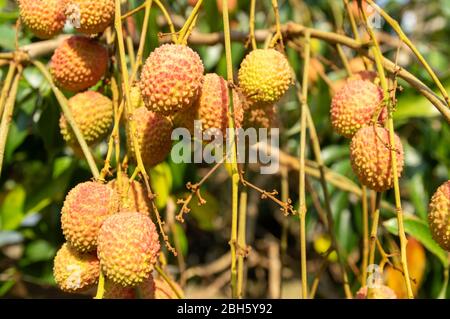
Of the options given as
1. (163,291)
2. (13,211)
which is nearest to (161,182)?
(13,211)

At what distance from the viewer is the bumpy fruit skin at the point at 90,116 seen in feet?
2.96

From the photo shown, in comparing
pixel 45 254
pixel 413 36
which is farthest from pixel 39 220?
pixel 413 36

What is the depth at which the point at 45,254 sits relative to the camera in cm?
151

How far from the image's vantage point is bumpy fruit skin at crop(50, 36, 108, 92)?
91 cm

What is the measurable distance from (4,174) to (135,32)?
0.41 m

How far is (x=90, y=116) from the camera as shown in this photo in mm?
904

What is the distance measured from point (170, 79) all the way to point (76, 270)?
244 millimetres

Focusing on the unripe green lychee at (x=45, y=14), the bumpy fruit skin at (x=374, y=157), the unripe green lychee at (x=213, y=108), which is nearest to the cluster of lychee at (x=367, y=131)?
the bumpy fruit skin at (x=374, y=157)

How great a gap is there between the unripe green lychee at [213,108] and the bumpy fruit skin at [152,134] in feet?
0.17

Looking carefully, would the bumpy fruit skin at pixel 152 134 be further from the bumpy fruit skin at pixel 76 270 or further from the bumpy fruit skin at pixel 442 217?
the bumpy fruit skin at pixel 442 217

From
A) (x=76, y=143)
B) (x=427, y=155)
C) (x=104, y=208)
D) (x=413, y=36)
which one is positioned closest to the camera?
(x=104, y=208)

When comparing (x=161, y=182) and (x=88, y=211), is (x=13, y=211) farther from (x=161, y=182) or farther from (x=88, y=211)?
(x=88, y=211)

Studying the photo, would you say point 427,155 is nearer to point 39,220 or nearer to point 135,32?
point 135,32

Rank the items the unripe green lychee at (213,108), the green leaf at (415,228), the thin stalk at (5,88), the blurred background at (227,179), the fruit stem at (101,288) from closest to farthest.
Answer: the fruit stem at (101,288) → the unripe green lychee at (213,108) → the thin stalk at (5,88) → the green leaf at (415,228) → the blurred background at (227,179)
